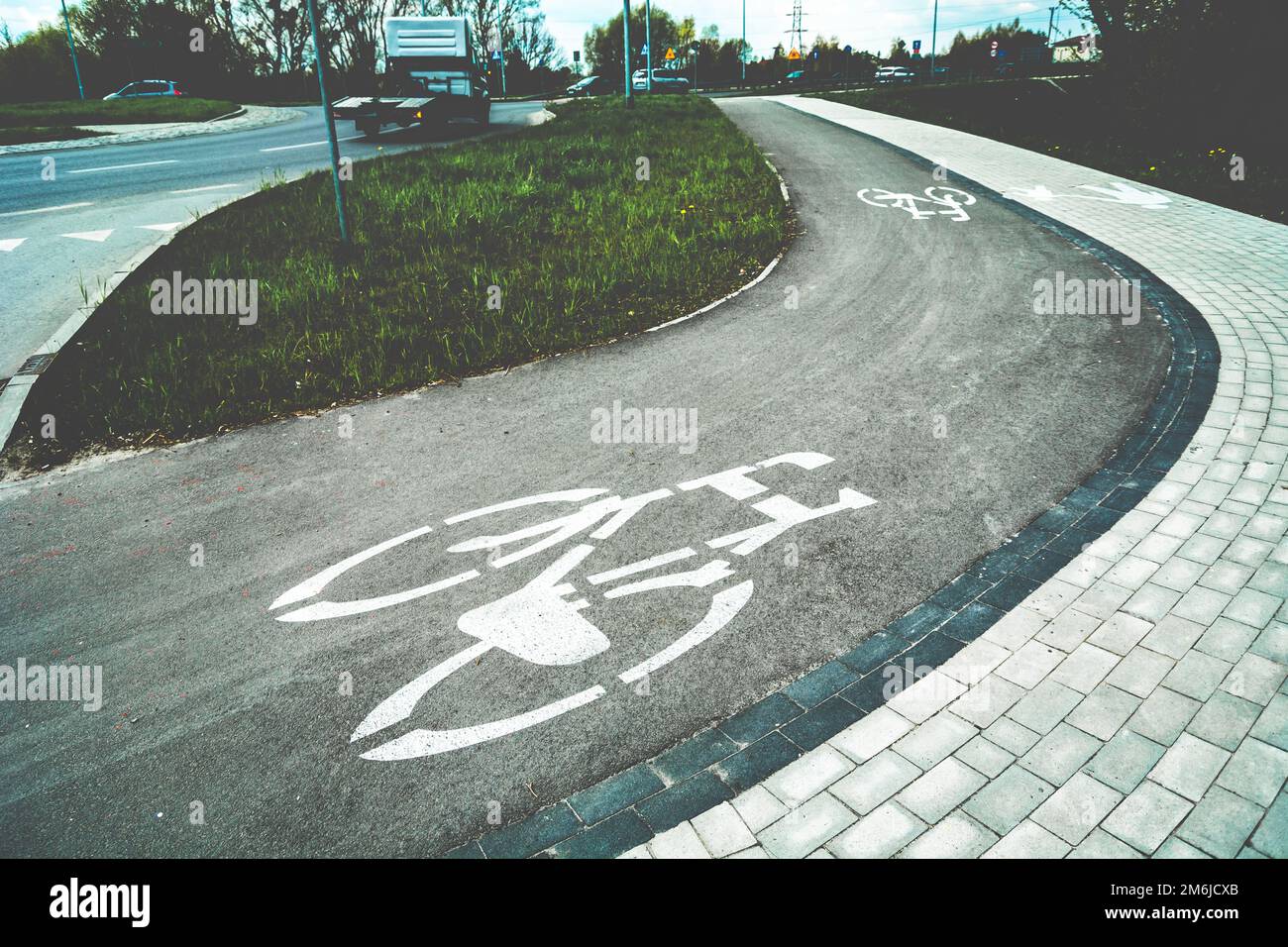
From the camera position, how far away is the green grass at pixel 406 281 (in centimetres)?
792

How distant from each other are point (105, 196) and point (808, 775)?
1868 centimetres

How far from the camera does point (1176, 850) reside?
119 inches

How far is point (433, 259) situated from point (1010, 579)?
32.0 ft

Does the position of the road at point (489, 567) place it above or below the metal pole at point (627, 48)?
below

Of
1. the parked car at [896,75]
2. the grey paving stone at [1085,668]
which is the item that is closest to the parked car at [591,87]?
the parked car at [896,75]

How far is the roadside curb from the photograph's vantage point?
130 inches

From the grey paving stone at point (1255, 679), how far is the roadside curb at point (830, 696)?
3.49 feet

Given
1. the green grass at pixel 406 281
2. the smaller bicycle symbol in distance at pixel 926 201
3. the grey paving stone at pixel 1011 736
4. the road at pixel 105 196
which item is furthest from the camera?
the smaller bicycle symbol in distance at pixel 926 201

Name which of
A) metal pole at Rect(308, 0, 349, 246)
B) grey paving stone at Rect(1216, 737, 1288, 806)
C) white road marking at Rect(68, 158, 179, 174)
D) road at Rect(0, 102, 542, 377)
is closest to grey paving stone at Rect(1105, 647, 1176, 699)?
grey paving stone at Rect(1216, 737, 1288, 806)

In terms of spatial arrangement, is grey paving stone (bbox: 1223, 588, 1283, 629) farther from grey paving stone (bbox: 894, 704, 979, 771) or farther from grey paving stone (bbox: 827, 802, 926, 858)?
grey paving stone (bbox: 827, 802, 926, 858)

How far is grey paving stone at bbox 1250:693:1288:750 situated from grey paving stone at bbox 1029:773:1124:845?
865 mm

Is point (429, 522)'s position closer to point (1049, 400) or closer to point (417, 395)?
point (417, 395)

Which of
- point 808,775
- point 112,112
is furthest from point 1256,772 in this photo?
point 112,112

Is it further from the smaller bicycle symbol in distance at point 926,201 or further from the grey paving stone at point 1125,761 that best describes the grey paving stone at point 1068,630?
the smaller bicycle symbol in distance at point 926,201
